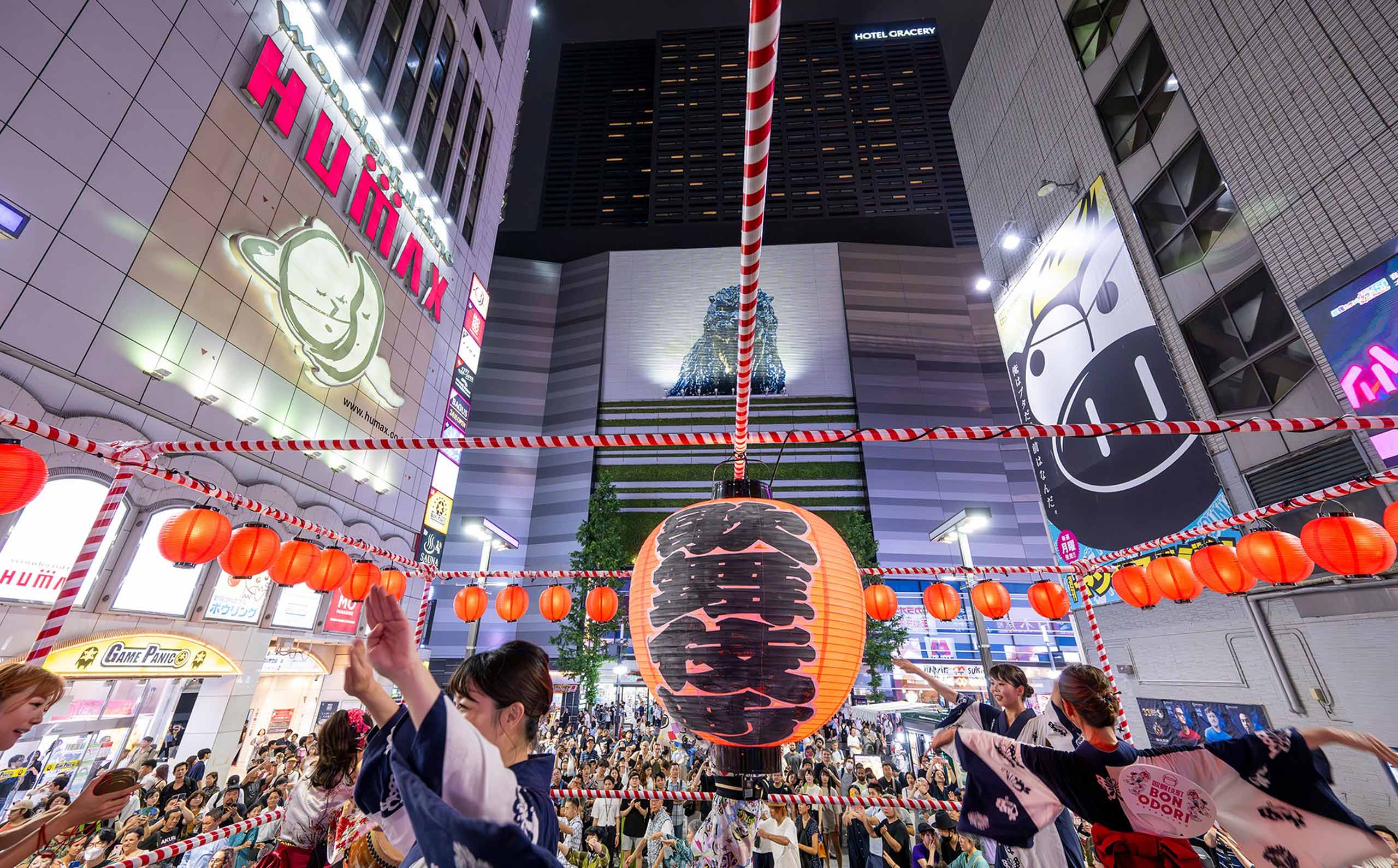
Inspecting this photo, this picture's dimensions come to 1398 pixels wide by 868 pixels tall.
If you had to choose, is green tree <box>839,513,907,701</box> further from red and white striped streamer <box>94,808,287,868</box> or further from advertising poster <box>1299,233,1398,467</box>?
red and white striped streamer <box>94,808,287,868</box>

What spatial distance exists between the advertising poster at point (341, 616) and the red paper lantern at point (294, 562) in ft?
20.5

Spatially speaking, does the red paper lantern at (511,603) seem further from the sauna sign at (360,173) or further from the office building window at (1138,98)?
the office building window at (1138,98)

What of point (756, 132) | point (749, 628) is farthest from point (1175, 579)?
point (756, 132)

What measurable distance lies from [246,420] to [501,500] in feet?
62.1

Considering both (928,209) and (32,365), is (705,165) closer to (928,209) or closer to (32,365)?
(928,209)

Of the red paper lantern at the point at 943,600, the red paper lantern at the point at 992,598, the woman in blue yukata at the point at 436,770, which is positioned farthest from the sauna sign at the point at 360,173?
the red paper lantern at the point at 992,598

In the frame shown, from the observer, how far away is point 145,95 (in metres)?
7.77

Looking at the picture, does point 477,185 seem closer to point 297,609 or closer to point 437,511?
point 437,511

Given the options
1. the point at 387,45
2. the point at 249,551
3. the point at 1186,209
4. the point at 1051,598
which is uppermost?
the point at 387,45

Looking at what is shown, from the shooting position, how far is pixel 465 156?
57.5ft

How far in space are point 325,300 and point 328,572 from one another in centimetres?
721

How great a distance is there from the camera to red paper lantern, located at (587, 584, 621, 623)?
895cm

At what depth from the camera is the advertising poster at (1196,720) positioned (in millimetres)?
8305

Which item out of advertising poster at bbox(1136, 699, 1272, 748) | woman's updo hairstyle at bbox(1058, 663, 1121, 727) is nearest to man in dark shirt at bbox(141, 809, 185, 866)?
woman's updo hairstyle at bbox(1058, 663, 1121, 727)
